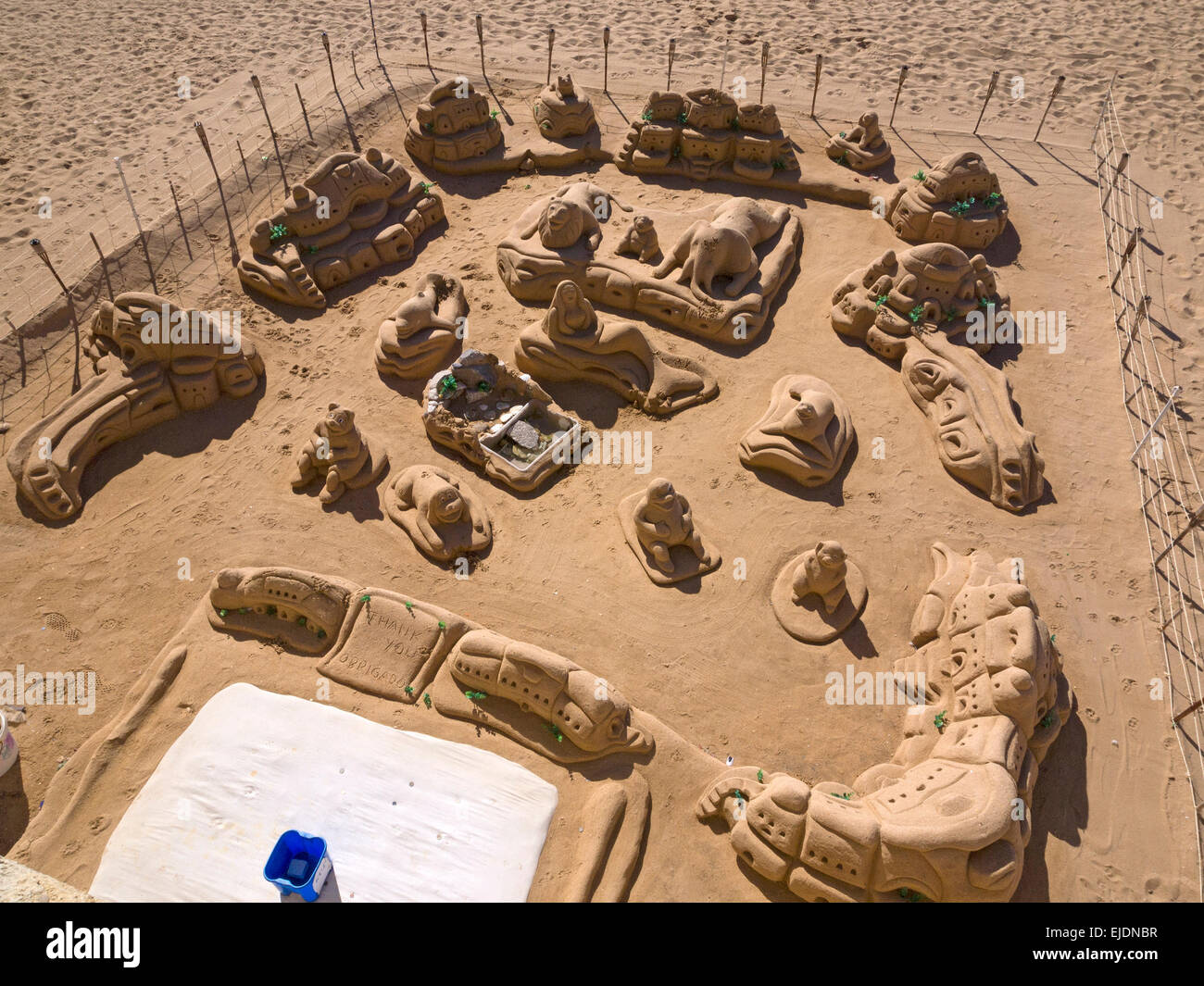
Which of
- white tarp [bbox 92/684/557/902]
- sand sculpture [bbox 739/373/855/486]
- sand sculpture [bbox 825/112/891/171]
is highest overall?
sand sculpture [bbox 825/112/891/171]

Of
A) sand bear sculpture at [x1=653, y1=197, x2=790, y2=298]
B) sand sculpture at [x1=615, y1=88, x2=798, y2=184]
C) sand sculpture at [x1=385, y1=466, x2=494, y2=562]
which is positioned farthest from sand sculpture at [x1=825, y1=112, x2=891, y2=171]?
sand sculpture at [x1=385, y1=466, x2=494, y2=562]

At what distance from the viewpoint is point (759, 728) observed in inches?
455

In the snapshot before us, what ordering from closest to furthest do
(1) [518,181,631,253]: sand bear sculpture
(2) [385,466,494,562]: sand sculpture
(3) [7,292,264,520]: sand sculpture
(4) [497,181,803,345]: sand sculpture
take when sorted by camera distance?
(2) [385,466,494,562]: sand sculpture < (3) [7,292,264,520]: sand sculpture < (4) [497,181,803,345]: sand sculpture < (1) [518,181,631,253]: sand bear sculpture

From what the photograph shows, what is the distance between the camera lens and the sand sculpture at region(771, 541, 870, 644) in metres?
12.4

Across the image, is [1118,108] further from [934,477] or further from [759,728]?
[759,728]

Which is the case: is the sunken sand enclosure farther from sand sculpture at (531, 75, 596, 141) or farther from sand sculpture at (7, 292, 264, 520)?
sand sculpture at (531, 75, 596, 141)

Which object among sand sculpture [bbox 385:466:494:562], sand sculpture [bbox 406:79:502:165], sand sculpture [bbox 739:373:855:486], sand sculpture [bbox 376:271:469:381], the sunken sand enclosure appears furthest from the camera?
sand sculpture [bbox 406:79:502:165]

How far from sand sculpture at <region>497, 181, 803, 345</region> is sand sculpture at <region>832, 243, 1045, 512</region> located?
1.92m

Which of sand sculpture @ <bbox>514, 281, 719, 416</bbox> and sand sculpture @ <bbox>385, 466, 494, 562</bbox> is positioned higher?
sand sculpture @ <bbox>514, 281, 719, 416</bbox>

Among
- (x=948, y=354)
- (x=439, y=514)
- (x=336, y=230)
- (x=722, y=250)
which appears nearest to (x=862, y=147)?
(x=722, y=250)

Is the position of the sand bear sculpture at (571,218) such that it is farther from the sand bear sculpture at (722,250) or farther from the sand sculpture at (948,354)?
the sand sculpture at (948,354)

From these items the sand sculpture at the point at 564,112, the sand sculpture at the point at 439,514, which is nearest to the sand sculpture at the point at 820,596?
the sand sculpture at the point at 439,514

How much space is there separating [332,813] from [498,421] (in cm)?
733

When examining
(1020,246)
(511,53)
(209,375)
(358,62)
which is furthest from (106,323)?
(1020,246)
